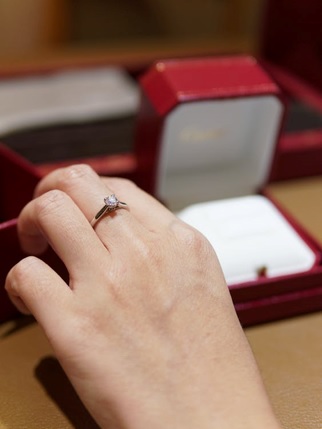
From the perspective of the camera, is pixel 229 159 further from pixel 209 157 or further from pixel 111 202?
pixel 111 202

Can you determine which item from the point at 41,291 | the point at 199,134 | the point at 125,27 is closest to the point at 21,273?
the point at 41,291

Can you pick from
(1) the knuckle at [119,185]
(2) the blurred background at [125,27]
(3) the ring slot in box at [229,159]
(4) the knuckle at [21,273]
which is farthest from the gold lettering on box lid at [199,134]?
(2) the blurred background at [125,27]

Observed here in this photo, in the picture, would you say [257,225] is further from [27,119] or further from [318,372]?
[27,119]

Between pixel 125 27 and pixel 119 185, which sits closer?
pixel 119 185

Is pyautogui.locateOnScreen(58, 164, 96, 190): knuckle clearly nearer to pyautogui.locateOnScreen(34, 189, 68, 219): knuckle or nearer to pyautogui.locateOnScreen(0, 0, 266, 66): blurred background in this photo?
pyautogui.locateOnScreen(34, 189, 68, 219): knuckle

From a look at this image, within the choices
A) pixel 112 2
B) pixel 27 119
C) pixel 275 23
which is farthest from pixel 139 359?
pixel 112 2
